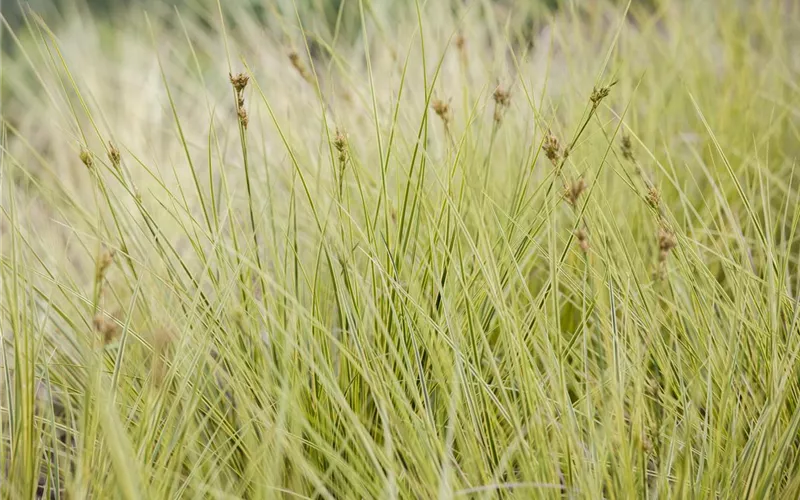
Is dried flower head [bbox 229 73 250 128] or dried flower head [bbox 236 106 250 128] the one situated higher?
dried flower head [bbox 229 73 250 128]

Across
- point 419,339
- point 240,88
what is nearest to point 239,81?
point 240,88

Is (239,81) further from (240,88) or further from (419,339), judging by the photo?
(419,339)

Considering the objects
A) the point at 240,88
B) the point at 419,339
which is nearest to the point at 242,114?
the point at 240,88

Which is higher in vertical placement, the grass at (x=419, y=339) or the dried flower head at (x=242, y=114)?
the dried flower head at (x=242, y=114)

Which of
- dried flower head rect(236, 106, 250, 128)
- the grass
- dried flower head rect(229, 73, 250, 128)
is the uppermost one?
dried flower head rect(229, 73, 250, 128)

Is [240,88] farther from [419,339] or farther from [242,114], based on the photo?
[419,339]

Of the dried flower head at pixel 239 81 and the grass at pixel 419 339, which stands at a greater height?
the dried flower head at pixel 239 81

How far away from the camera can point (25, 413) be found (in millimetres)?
931

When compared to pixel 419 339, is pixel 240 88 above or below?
above

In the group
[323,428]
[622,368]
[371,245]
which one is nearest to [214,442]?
[323,428]

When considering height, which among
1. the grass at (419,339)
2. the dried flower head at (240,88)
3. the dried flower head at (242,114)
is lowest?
the grass at (419,339)

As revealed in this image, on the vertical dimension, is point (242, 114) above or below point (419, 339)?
above

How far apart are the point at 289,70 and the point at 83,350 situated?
1706mm

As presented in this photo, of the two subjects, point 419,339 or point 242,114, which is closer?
point 242,114
